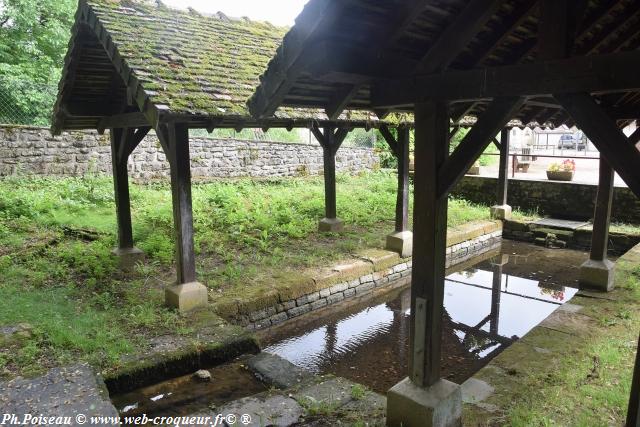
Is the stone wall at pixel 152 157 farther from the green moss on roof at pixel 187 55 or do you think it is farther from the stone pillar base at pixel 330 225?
the green moss on roof at pixel 187 55

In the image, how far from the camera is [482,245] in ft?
35.9

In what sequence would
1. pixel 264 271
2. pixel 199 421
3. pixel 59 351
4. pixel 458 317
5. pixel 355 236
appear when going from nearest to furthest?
pixel 199 421 → pixel 59 351 → pixel 458 317 → pixel 264 271 → pixel 355 236

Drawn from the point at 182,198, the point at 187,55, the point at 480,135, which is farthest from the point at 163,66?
the point at 480,135

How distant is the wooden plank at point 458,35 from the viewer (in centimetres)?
278

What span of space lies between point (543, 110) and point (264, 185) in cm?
950

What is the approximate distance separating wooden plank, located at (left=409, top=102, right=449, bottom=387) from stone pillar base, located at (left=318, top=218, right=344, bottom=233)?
6.41 metres

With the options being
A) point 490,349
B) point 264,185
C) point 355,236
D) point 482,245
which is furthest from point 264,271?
point 264,185

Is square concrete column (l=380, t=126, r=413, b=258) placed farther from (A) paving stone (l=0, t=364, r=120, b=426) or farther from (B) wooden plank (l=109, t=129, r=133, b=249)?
(A) paving stone (l=0, t=364, r=120, b=426)

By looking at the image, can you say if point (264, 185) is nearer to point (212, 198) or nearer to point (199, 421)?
point (212, 198)

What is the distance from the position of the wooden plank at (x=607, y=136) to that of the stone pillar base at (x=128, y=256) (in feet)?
22.5

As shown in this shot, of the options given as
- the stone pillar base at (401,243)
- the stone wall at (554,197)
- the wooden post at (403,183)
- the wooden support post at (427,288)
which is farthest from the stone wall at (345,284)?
the stone wall at (554,197)

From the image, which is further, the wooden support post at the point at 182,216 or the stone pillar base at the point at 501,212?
the stone pillar base at the point at 501,212

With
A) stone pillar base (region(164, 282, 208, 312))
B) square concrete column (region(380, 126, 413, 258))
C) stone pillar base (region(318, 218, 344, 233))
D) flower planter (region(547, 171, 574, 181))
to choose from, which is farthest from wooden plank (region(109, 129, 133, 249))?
flower planter (region(547, 171, 574, 181))

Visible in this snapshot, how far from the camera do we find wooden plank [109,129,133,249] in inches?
289
